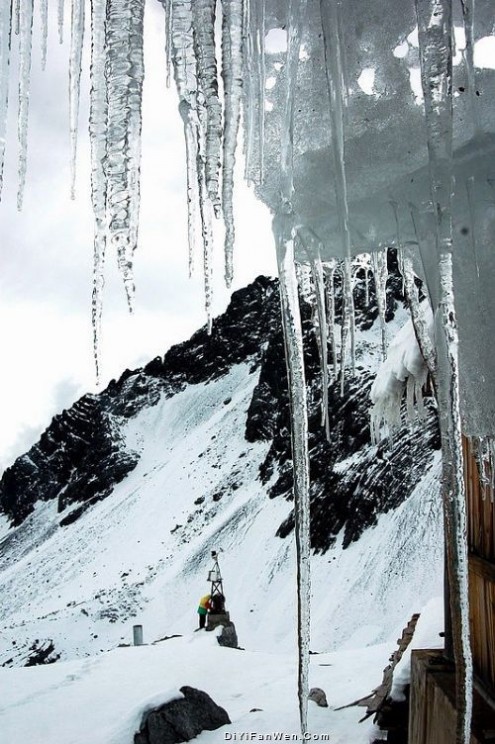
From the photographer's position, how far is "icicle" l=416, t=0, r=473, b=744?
5.59ft

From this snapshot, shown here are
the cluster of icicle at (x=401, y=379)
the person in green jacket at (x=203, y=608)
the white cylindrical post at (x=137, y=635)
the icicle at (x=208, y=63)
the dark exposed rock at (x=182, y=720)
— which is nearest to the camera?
the icicle at (x=208, y=63)

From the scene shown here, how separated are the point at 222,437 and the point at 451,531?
42.9 m

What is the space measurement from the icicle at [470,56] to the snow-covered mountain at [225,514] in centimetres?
828

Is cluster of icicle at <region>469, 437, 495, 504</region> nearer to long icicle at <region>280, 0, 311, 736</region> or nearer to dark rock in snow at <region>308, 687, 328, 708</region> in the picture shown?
long icicle at <region>280, 0, 311, 736</region>

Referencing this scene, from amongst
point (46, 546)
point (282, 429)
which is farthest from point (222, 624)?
point (46, 546)

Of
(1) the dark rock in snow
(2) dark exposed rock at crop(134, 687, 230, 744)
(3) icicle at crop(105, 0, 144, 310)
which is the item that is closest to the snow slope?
(1) the dark rock in snow

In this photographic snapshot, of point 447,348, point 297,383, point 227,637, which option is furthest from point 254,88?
point 227,637

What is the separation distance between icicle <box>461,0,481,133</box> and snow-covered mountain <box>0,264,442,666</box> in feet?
27.2

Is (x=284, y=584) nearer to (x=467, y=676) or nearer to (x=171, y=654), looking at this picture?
(x=171, y=654)

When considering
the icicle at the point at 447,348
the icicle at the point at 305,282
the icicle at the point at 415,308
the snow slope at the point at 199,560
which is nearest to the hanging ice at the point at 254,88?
the icicle at the point at 447,348

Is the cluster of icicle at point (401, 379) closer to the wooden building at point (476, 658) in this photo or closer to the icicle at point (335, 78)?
the wooden building at point (476, 658)

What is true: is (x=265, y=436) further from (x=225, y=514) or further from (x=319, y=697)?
(x=319, y=697)

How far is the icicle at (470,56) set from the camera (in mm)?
1793

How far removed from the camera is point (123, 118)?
187 centimetres
